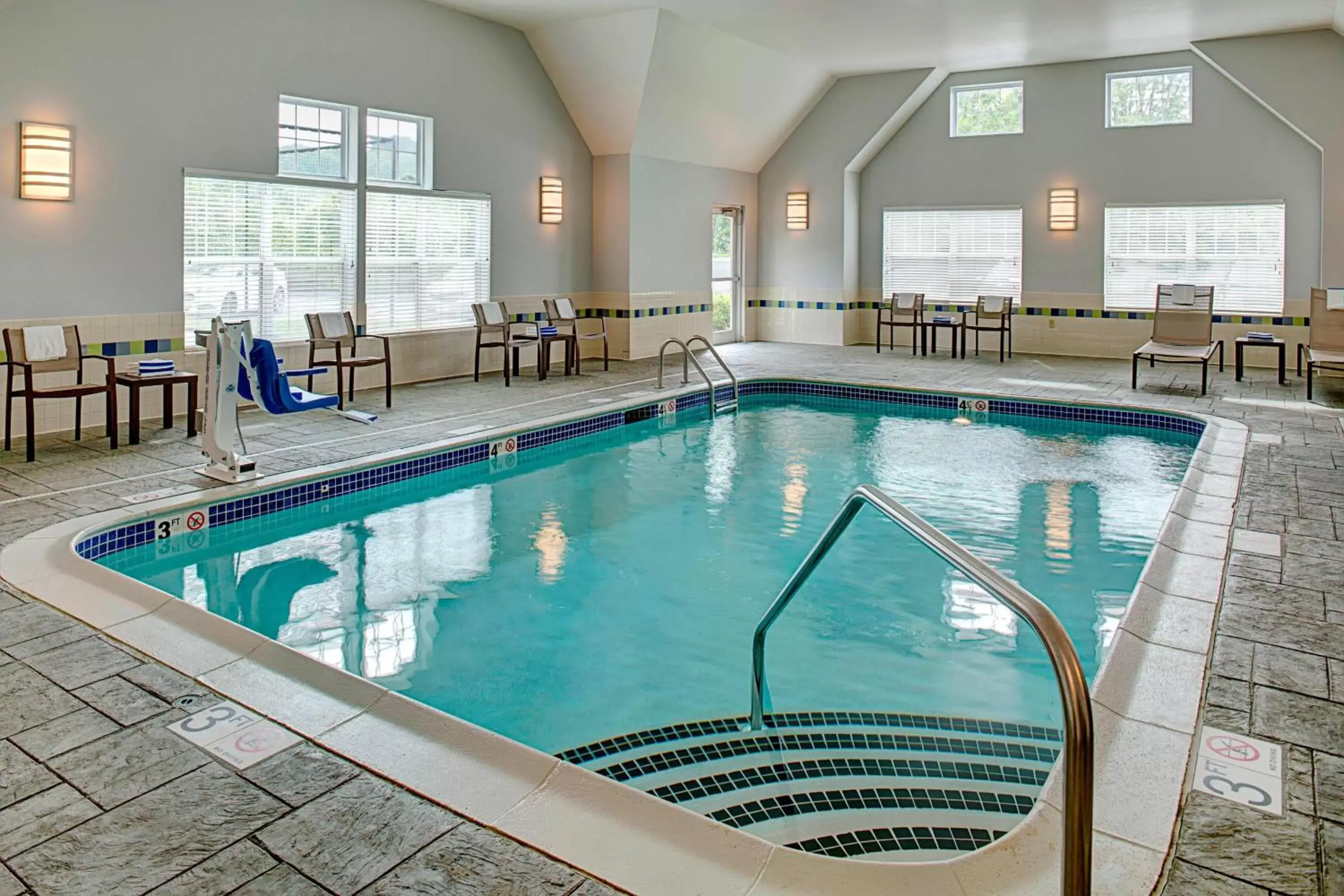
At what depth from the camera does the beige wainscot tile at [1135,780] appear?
88.0 inches

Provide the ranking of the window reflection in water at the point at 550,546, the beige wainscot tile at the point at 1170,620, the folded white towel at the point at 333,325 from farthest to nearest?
the folded white towel at the point at 333,325
the window reflection in water at the point at 550,546
the beige wainscot tile at the point at 1170,620

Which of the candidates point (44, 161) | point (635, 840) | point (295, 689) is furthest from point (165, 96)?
point (635, 840)

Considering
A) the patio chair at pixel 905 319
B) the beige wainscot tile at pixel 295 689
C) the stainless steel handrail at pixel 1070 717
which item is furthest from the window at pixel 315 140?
the stainless steel handrail at pixel 1070 717

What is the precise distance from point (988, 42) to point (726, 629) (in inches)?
354

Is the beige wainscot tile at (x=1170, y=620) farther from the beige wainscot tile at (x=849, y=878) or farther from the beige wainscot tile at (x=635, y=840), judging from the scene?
the beige wainscot tile at (x=635, y=840)

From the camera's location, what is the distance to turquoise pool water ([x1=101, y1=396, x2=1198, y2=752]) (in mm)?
3549

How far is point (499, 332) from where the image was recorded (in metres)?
10.6

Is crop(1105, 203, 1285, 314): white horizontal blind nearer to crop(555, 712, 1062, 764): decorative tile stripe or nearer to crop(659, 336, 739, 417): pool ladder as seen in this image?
crop(659, 336, 739, 417): pool ladder

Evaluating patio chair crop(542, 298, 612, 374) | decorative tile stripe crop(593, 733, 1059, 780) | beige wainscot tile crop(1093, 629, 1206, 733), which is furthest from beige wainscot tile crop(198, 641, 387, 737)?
patio chair crop(542, 298, 612, 374)

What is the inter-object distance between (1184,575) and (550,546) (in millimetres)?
2942

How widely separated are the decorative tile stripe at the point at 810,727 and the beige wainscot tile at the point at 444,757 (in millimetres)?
501

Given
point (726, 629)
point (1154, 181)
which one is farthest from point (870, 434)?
point (1154, 181)

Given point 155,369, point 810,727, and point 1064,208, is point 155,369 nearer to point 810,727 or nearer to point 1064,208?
point 810,727

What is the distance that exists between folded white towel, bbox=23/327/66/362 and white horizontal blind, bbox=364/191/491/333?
9.89 feet
